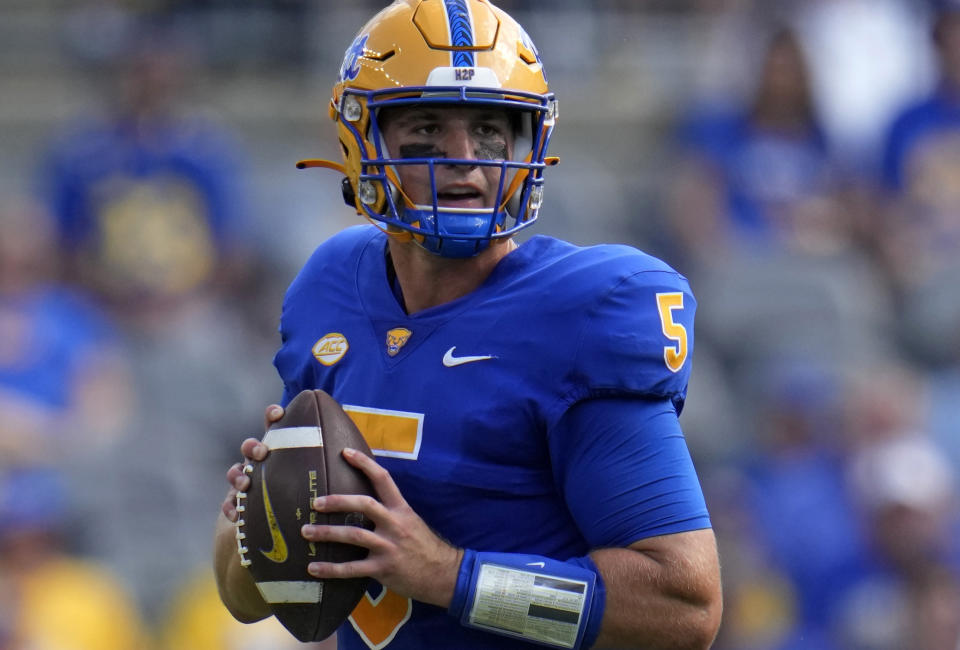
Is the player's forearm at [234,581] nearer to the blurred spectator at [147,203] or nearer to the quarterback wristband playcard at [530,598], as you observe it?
the quarterback wristband playcard at [530,598]

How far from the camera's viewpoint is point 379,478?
240 centimetres

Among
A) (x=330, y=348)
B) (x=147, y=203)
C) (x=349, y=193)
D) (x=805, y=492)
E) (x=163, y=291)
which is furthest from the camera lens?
(x=147, y=203)

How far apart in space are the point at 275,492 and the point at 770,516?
12.5 feet

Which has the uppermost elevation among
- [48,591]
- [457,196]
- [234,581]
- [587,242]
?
→ [457,196]

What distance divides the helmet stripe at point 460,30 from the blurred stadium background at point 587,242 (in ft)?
10.3

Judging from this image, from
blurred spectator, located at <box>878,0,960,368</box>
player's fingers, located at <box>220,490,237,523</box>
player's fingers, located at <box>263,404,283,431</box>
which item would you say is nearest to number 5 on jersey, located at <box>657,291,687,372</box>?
player's fingers, located at <box>263,404,283,431</box>

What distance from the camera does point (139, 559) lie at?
225 inches

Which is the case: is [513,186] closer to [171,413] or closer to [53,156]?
[171,413]

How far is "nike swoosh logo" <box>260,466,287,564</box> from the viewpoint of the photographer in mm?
2439

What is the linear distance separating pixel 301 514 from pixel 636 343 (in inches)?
23.4

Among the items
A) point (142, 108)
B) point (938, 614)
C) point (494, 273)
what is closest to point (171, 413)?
point (142, 108)

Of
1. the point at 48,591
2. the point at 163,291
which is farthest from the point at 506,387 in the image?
the point at 163,291

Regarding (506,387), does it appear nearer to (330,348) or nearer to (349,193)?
(330,348)

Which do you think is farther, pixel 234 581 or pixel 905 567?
pixel 905 567
